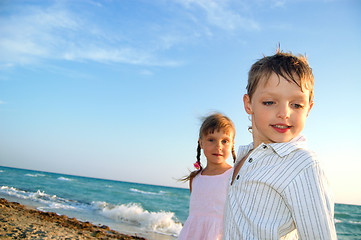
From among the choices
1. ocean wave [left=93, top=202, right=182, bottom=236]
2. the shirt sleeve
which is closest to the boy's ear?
the shirt sleeve

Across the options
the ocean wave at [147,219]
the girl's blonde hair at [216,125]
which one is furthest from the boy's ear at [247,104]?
the ocean wave at [147,219]

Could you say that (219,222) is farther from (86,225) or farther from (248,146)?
(86,225)

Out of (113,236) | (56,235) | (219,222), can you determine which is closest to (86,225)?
(113,236)

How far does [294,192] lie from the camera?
1.23 metres

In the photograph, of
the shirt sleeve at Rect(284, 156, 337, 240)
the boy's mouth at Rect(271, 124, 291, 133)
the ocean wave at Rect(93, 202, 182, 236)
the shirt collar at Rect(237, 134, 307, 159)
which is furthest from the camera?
the ocean wave at Rect(93, 202, 182, 236)

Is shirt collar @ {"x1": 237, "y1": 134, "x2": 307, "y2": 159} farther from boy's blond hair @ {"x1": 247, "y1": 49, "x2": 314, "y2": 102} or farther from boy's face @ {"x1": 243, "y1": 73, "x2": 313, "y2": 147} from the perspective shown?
boy's blond hair @ {"x1": 247, "y1": 49, "x2": 314, "y2": 102}

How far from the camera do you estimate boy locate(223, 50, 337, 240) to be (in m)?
1.19

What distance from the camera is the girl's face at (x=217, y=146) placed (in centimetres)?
312

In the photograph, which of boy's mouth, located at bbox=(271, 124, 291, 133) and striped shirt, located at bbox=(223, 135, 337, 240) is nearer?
striped shirt, located at bbox=(223, 135, 337, 240)

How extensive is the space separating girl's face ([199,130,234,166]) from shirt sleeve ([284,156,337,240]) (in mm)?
1858

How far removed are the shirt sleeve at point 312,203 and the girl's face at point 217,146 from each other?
6.10 feet

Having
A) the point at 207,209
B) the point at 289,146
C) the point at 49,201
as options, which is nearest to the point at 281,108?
the point at 289,146

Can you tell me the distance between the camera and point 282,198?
1322 mm

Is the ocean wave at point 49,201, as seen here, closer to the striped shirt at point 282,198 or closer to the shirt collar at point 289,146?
the striped shirt at point 282,198
